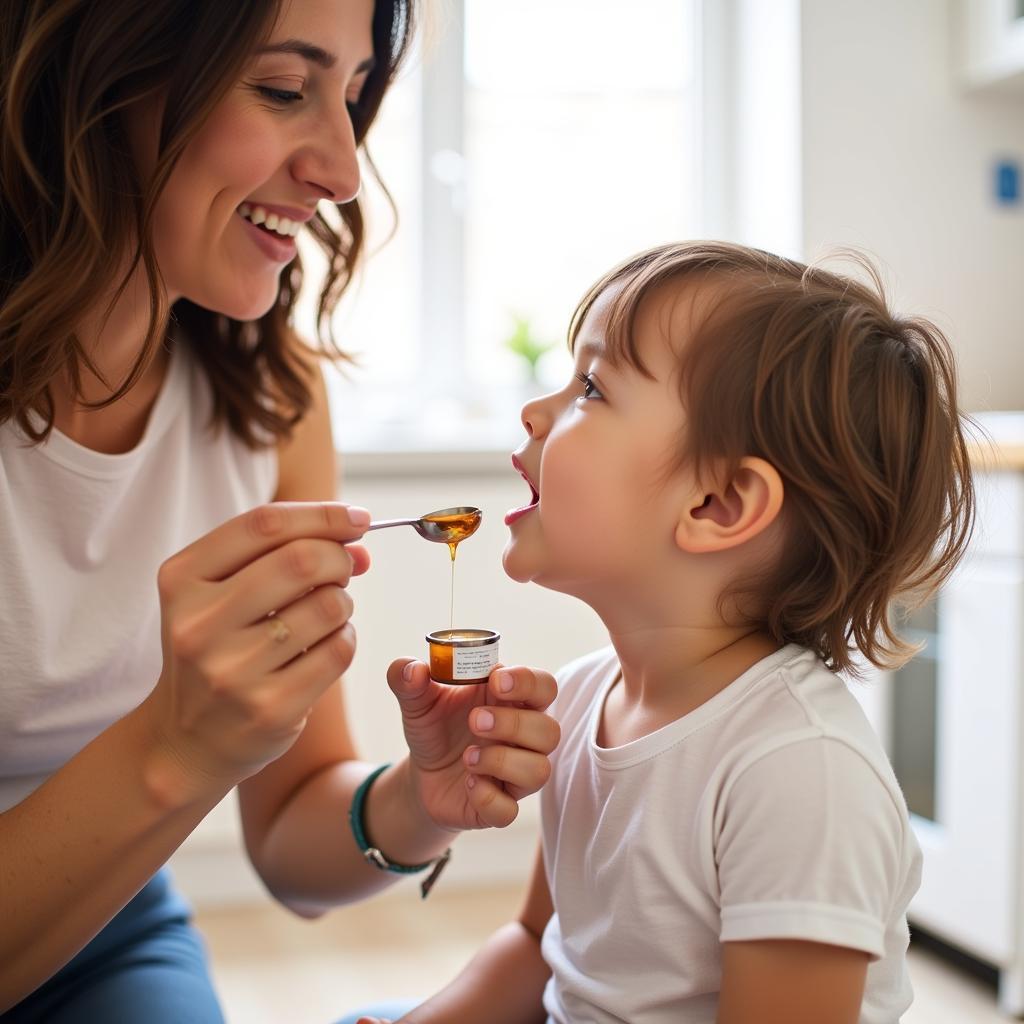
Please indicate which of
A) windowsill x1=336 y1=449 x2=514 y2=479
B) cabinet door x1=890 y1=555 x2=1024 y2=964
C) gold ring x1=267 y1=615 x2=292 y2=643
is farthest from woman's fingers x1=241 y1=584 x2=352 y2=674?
windowsill x1=336 y1=449 x2=514 y2=479

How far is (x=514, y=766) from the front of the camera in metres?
1.06

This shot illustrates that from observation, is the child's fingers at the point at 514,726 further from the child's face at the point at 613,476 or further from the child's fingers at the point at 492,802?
the child's face at the point at 613,476

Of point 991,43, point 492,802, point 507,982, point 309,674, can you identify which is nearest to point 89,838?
point 309,674

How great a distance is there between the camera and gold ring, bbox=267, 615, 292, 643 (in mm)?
939

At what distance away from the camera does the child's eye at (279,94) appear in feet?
4.03

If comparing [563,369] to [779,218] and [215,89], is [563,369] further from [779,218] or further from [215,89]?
[215,89]

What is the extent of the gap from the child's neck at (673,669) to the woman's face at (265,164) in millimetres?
580

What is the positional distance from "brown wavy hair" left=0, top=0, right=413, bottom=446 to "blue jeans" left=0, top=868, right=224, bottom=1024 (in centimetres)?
57

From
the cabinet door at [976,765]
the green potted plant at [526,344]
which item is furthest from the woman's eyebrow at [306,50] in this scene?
the green potted plant at [526,344]

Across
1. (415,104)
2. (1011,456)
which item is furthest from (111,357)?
(415,104)

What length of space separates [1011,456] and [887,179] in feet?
4.03

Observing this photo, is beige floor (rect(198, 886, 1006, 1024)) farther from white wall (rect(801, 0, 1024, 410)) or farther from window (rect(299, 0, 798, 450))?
white wall (rect(801, 0, 1024, 410))

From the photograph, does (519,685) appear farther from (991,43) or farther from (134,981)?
(991,43)

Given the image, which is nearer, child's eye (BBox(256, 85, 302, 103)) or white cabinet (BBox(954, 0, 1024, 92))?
child's eye (BBox(256, 85, 302, 103))
